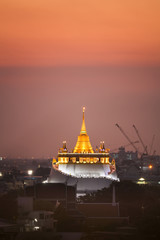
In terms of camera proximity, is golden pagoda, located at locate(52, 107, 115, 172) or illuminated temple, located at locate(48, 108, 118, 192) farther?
golden pagoda, located at locate(52, 107, 115, 172)

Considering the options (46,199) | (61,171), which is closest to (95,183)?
(61,171)

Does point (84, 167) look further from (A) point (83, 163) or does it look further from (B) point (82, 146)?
(B) point (82, 146)

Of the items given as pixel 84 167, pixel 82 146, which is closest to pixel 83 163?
pixel 84 167

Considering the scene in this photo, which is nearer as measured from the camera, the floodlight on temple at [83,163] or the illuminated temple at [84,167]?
the illuminated temple at [84,167]

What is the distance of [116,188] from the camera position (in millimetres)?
153250

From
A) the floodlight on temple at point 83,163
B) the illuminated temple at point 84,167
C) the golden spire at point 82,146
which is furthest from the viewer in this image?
the golden spire at point 82,146

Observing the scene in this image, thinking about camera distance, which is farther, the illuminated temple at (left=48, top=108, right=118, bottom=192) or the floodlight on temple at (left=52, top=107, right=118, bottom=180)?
the floodlight on temple at (left=52, top=107, right=118, bottom=180)

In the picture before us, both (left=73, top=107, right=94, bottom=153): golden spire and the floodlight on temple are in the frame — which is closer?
the floodlight on temple

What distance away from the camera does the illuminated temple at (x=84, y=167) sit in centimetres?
16462

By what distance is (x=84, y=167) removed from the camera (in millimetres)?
168250

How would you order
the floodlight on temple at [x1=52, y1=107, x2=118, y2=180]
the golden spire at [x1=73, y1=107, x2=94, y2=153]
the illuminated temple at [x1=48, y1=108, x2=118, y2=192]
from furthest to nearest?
the golden spire at [x1=73, y1=107, x2=94, y2=153]
the floodlight on temple at [x1=52, y1=107, x2=118, y2=180]
the illuminated temple at [x1=48, y1=108, x2=118, y2=192]

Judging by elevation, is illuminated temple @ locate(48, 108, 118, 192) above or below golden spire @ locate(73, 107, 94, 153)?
below

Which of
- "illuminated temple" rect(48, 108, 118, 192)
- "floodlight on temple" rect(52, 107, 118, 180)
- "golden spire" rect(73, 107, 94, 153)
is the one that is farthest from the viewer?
"golden spire" rect(73, 107, 94, 153)

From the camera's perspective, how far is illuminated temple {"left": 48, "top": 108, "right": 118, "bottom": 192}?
16462 cm
